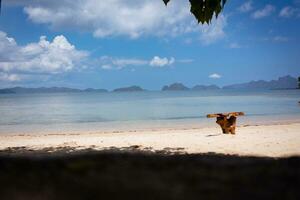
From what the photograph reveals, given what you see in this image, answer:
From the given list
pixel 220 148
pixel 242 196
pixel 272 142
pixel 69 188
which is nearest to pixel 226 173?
pixel 242 196

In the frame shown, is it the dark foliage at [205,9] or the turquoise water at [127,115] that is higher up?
the dark foliage at [205,9]

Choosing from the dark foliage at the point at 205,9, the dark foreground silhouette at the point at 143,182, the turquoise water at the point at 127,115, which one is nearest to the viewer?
the dark foreground silhouette at the point at 143,182

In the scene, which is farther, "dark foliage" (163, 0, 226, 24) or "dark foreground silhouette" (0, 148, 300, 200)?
"dark foliage" (163, 0, 226, 24)

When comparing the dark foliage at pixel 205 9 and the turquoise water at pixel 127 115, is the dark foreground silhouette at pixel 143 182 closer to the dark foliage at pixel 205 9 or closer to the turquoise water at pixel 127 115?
the dark foliage at pixel 205 9

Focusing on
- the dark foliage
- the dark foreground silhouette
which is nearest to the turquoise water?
the dark foliage

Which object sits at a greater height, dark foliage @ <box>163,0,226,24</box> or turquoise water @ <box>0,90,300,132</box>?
dark foliage @ <box>163,0,226,24</box>

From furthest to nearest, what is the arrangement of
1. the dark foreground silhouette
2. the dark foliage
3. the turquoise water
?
the turquoise water, the dark foliage, the dark foreground silhouette

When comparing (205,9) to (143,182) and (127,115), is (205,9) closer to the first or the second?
(143,182)

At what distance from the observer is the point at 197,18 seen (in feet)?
25.6

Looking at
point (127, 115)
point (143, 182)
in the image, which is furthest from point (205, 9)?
point (127, 115)

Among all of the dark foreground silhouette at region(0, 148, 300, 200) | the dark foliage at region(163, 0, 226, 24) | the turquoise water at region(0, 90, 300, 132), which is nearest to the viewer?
the dark foreground silhouette at region(0, 148, 300, 200)

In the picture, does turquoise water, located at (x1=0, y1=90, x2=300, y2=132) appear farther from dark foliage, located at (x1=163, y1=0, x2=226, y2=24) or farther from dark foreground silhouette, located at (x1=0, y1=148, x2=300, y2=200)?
dark foreground silhouette, located at (x1=0, y1=148, x2=300, y2=200)

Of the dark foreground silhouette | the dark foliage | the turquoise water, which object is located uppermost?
the dark foliage

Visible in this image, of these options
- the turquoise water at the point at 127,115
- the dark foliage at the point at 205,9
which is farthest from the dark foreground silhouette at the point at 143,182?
the turquoise water at the point at 127,115
